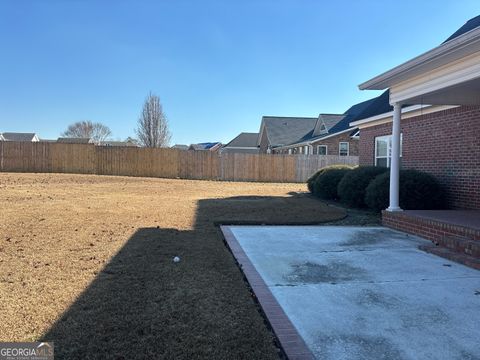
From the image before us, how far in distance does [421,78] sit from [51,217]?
823 centimetres

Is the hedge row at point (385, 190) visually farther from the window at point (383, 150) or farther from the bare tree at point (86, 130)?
the bare tree at point (86, 130)

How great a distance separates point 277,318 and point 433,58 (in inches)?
210

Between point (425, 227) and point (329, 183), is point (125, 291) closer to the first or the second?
point (425, 227)

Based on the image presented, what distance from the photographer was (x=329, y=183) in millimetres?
14781

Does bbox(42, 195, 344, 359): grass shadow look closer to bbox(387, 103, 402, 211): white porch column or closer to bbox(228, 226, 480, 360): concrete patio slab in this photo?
bbox(228, 226, 480, 360): concrete patio slab

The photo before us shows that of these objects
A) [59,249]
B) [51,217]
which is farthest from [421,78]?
[51,217]

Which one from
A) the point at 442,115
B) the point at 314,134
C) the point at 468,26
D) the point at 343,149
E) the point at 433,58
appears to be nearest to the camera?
the point at 433,58

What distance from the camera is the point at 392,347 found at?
318 cm

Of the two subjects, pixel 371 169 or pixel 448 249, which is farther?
pixel 371 169

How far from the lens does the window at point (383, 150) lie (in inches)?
567

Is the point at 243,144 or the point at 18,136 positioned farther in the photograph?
the point at 18,136

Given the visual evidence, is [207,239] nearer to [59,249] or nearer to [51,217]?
[59,249]

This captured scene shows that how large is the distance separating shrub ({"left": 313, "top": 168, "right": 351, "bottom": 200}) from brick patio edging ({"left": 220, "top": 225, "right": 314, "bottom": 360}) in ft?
31.0

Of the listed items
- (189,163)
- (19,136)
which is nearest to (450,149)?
(189,163)
